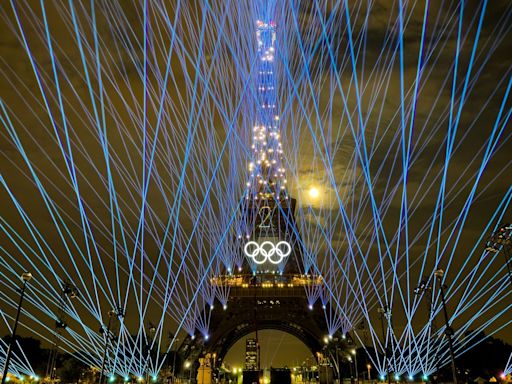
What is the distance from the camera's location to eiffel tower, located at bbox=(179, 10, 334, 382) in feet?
200

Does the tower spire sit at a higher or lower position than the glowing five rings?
higher

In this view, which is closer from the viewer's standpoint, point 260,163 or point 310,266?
point 310,266

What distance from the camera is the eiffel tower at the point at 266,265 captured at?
61000 millimetres

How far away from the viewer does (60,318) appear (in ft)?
96.0

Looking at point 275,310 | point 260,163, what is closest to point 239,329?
point 275,310

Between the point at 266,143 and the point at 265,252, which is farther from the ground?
the point at 266,143

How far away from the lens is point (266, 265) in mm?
74812

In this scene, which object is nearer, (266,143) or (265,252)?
(265,252)

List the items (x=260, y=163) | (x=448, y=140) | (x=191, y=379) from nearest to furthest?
(x=448, y=140), (x=191, y=379), (x=260, y=163)

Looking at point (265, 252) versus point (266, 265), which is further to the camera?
point (266, 265)

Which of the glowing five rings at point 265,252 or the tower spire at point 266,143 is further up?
→ the tower spire at point 266,143

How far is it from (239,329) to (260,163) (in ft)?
104

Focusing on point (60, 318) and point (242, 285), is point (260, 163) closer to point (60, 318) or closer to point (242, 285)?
point (242, 285)

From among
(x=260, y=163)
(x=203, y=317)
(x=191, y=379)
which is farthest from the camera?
(x=260, y=163)
